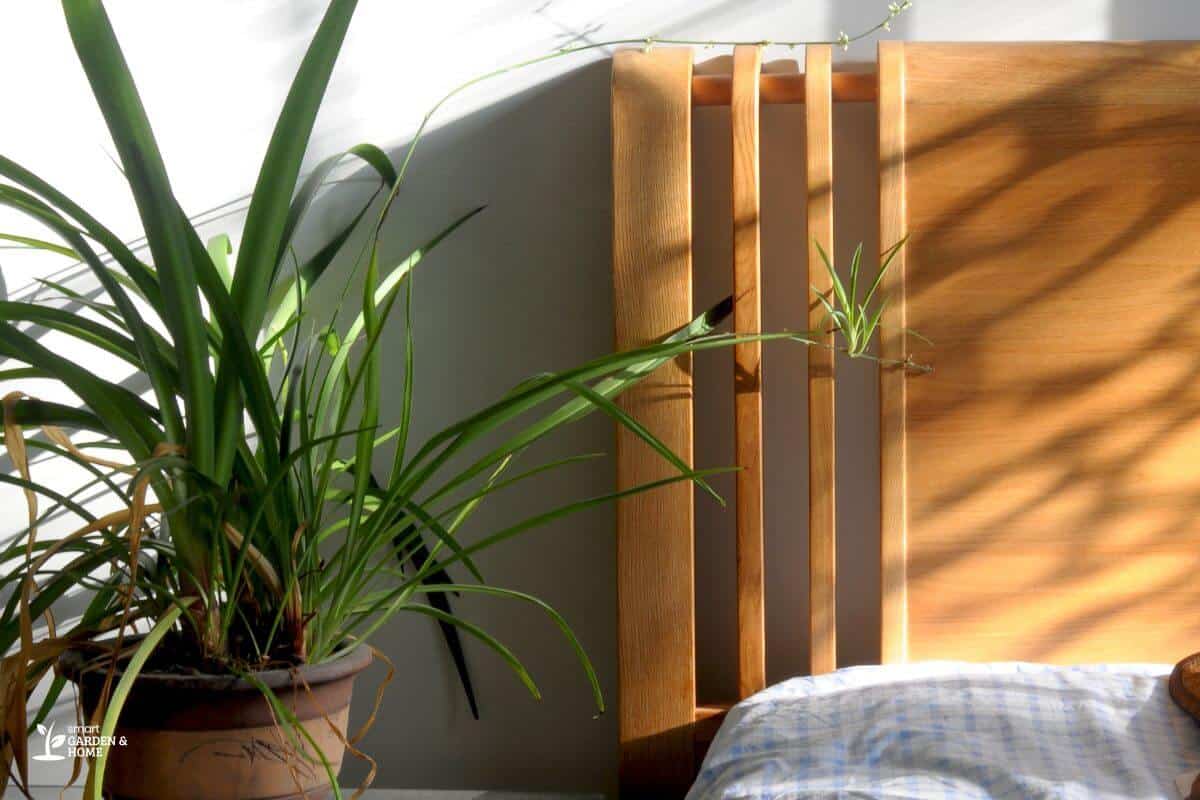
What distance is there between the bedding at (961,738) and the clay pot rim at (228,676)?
1.15 ft

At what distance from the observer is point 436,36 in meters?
1.40

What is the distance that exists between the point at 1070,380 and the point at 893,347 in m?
0.21

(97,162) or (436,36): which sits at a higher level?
(436,36)

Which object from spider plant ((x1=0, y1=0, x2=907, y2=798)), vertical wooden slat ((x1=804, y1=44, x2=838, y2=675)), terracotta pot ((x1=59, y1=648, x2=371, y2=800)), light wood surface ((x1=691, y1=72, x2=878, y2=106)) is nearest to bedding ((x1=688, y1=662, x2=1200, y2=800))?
vertical wooden slat ((x1=804, y1=44, x2=838, y2=675))

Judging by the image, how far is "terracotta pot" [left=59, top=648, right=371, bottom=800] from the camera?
32.9 inches

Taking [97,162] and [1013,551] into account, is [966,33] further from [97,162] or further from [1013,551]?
[97,162]

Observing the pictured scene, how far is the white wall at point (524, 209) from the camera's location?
53.3 inches

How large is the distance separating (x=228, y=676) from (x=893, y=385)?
77 cm

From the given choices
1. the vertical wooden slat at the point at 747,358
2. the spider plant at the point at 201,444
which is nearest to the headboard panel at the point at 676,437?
the vertical wooden slat at the point at 747,358

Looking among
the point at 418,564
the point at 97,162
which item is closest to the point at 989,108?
the point at 418,564

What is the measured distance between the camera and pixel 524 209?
4.57 ft

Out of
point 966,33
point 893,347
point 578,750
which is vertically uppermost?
point 966,33

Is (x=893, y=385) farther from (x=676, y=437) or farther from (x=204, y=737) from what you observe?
(x=204, y=737)

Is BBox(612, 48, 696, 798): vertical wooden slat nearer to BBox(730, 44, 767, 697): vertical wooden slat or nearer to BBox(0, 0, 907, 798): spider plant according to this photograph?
BBox(730, 44, 767, 697): vertical wooden slat
